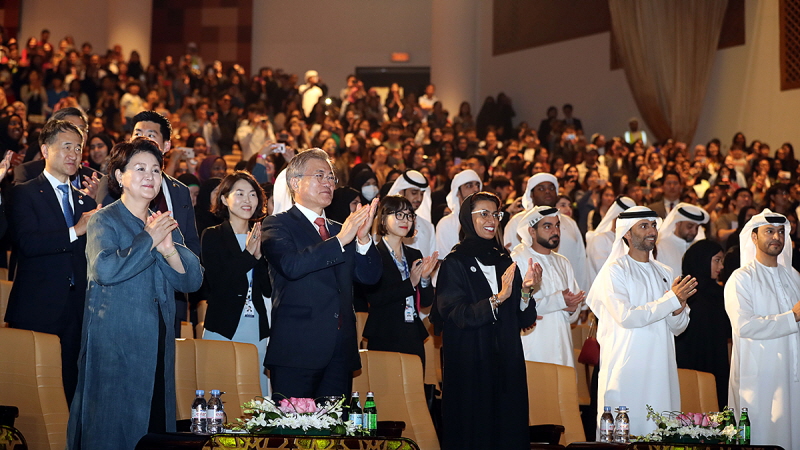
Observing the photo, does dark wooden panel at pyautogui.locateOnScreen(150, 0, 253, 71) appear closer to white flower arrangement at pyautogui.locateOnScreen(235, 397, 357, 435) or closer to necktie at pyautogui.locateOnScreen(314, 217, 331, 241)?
necktie at pyautogui.locateOnScreen(314, 217, 331, 241)

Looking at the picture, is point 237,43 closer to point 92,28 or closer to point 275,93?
point 92,28

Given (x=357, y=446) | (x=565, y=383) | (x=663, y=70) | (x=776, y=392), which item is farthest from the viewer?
(x=663, y=70)

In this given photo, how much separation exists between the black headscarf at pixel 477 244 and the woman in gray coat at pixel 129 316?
1758 millimetres

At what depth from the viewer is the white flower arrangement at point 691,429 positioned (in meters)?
4.04

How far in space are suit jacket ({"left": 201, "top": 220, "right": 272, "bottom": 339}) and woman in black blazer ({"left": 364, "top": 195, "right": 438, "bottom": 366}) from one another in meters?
0.67

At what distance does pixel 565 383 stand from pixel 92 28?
67.2 ft

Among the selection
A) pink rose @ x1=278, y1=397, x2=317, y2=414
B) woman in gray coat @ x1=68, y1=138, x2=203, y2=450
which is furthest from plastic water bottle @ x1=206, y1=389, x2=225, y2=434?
pink rose @ x1=278, y1=397, x2=317, y2=414

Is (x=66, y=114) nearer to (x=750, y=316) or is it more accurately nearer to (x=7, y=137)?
(x=750, y=316)

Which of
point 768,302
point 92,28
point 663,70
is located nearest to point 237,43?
point 92,28

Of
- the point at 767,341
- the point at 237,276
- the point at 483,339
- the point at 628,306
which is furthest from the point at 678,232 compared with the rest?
the point at 237,276

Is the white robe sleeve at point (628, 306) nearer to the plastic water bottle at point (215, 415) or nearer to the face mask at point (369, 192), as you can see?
the face mask at point (369, 192)

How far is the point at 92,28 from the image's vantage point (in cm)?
2336

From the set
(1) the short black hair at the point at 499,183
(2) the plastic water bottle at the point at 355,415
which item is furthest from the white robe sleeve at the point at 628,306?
(1) the short black hair at the point at 499,183

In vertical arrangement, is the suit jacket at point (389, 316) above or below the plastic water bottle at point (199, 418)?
above
